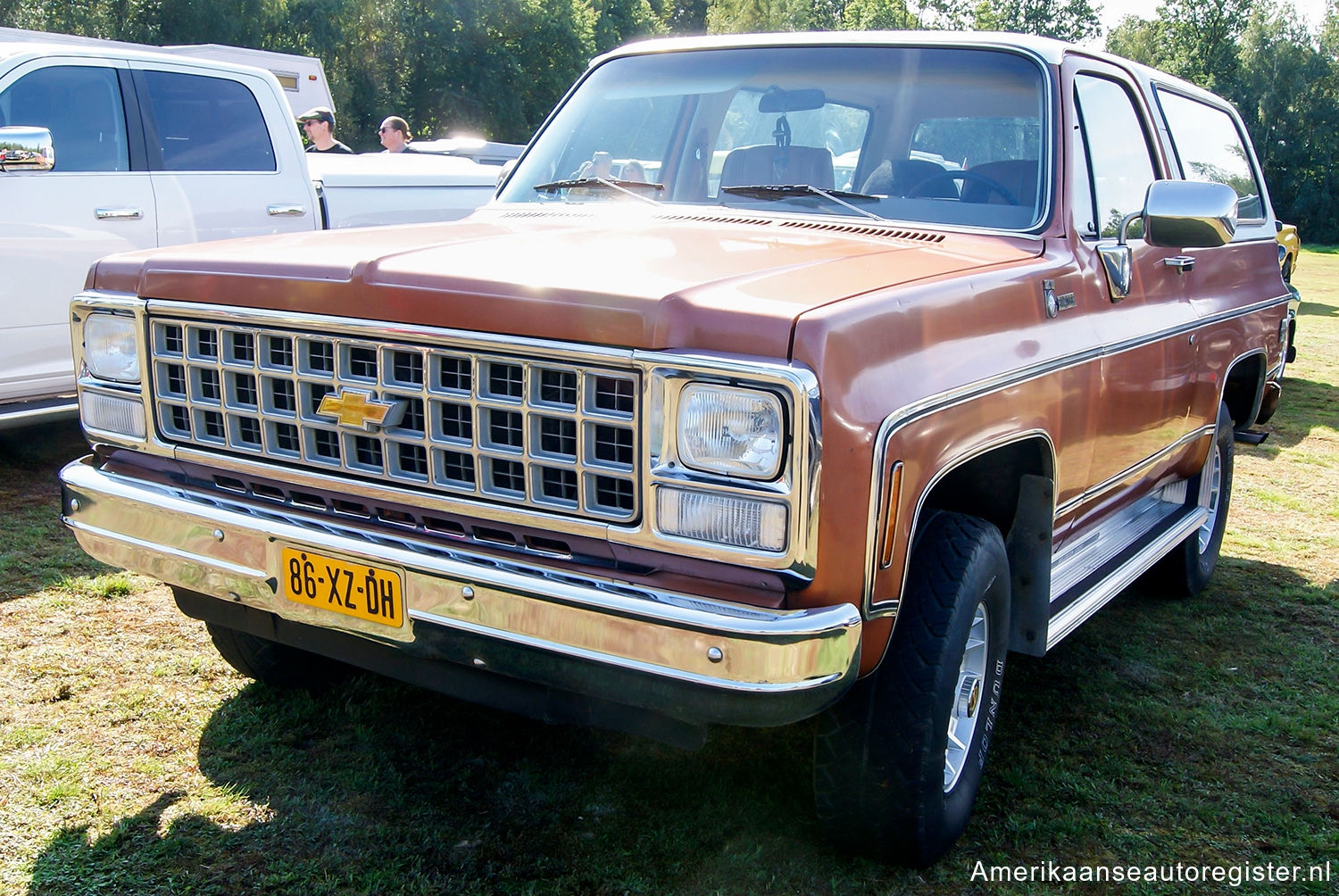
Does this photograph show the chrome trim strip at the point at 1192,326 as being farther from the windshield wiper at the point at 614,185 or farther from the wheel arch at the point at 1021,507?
the windshield wiper at the point at 614,185

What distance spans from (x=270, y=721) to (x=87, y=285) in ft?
4.33

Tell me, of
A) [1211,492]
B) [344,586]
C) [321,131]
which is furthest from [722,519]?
[321,131]

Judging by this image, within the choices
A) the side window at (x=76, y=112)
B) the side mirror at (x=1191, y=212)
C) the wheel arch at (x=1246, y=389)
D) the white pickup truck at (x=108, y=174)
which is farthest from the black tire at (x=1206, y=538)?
the side window at (x=76, y=112)

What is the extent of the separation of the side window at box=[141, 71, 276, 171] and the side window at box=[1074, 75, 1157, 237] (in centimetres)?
459

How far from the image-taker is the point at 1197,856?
9.95 feet

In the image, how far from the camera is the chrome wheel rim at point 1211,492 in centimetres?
491

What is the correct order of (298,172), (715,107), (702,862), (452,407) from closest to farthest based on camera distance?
(452,407) → (702,862) → (715,107) → (298,172)

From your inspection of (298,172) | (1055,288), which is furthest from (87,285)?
(298,172)

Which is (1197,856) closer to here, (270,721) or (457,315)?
(457,315)

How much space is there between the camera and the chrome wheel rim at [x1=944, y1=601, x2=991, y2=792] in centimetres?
296

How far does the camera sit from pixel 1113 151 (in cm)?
392

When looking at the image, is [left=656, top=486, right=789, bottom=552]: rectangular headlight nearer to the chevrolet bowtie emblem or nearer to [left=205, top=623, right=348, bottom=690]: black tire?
the chevrolet bowtie emblem

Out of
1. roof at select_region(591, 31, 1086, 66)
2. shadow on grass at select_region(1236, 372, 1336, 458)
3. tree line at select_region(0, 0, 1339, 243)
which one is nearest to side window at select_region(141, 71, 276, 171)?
roof at select_region(591, 31, 1086, 66)

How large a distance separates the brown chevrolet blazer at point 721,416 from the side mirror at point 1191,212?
0.05 feet
